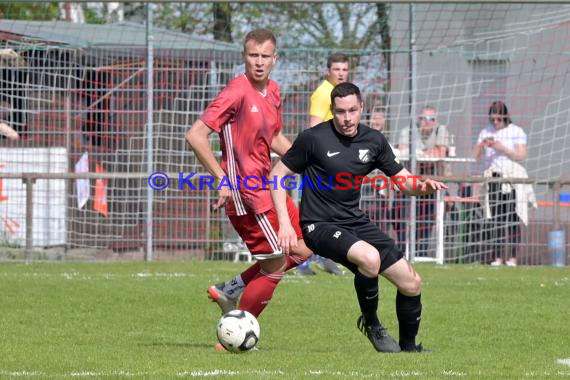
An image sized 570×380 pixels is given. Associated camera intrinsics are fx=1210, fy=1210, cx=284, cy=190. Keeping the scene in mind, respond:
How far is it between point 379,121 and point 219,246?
2867 millimetres

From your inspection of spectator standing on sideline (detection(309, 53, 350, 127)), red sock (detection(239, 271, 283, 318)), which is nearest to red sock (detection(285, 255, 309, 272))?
red sock (detection(239, 271, 283, 318))

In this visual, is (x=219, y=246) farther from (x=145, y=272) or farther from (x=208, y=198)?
(x=145, y=272)

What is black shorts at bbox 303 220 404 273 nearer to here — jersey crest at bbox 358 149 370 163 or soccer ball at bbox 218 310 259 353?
jersey crest at bbox 358 149 370 163

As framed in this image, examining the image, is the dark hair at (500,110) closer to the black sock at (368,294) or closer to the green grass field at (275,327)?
the green grass field at (275,327)

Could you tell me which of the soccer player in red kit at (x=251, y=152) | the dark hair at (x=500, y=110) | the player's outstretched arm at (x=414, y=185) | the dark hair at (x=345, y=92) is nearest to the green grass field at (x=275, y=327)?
the soccer player in red kit at (x=251, y=152)

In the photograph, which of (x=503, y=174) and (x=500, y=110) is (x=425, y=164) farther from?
(x=500, y=110)

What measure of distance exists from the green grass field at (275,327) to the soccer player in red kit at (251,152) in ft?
1.80

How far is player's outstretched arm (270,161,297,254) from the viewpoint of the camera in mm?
7461

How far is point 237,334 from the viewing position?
24.1 feet

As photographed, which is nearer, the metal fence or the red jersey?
the red jersey

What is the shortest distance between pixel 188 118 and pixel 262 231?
865cm

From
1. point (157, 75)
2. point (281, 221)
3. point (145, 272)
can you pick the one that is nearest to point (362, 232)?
point (281, 221)

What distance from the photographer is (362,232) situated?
7668 millimetres

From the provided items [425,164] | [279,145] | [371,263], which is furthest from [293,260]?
[425,164]
